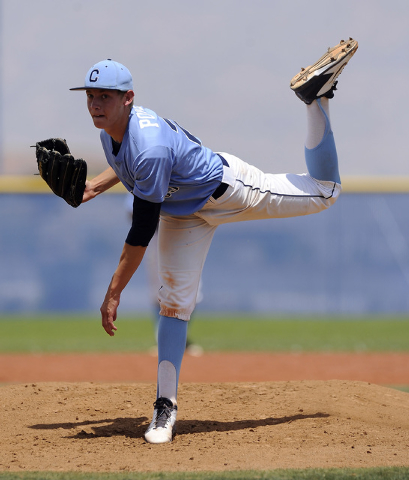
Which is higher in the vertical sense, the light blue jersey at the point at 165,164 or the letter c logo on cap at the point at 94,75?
the letter c logo on cap at the point at 94,75

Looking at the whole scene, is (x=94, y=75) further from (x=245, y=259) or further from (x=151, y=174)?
(x=245, y=259)

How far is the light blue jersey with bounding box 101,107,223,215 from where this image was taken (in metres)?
2.91

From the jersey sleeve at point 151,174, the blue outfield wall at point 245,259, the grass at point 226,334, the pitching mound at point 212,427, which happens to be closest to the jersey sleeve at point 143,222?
the jersey sleeve at point 151,174

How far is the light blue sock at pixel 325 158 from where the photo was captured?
345cm

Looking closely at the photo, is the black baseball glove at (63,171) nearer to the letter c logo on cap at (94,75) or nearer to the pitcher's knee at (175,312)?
the letter c logo on cap at (94,75)

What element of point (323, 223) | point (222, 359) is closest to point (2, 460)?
point (222, 359)

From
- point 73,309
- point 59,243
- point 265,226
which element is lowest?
point 73,309

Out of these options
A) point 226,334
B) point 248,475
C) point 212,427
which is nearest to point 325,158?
point 212,427

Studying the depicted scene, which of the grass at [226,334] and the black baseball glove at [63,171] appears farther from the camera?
the grass at [226,334]

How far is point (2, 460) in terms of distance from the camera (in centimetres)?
284

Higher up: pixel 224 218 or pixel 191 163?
pixel 191 163

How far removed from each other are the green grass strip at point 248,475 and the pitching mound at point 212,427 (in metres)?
0.10

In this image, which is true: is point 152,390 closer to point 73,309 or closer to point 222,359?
point 222,359

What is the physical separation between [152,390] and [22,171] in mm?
25442
